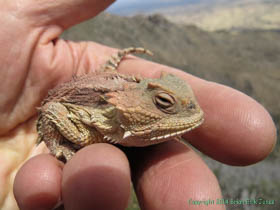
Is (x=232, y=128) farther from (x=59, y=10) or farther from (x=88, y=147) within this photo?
(x=59, y=10)

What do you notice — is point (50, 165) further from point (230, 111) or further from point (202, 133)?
point (230, 111)

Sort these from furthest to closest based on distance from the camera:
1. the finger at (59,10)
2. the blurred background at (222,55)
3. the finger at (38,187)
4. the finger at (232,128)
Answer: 1. the blurred background at (222,55)
2. the finger at (59,10)
3. the finger at (232,128)
4. the finger at (38,187)

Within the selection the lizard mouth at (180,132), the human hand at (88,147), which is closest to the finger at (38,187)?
the human hand at (88,147)

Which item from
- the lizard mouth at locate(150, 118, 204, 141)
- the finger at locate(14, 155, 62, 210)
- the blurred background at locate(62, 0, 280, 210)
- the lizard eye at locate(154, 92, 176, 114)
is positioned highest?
the lizard eye at locate(154, 92, 176, 114)

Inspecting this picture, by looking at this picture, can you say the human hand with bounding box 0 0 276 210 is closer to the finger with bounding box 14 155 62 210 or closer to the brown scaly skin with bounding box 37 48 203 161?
the finger with bounding box 14 155 62 210

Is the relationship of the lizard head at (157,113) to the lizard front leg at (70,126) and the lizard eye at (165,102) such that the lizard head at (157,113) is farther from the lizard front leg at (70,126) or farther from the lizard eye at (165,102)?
the lizard front leg at (70,126)

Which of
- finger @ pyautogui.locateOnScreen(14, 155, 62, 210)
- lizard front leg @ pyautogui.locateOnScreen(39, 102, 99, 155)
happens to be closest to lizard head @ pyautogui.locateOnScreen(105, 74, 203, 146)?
lizard front leg @ pyautogui.locateOnScreen(39, 102, 99, 155)

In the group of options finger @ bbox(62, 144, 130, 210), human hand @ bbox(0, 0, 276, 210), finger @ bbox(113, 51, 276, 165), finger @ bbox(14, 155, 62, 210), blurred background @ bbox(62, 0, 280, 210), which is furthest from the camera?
blurred background @ bbox(62, 0, 280, 210)

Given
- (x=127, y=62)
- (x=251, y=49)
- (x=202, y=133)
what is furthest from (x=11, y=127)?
(x=251, y=49)
